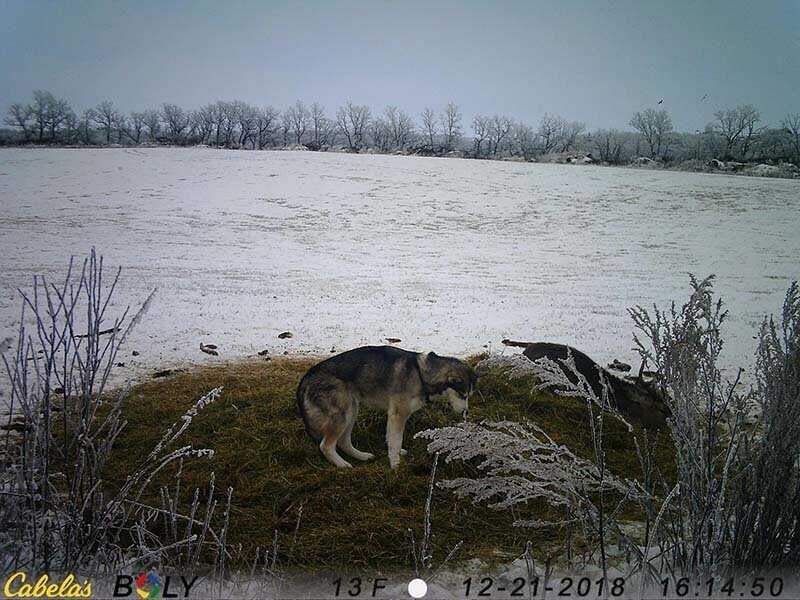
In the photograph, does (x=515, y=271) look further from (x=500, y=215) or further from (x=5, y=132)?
(x=5, y=132)

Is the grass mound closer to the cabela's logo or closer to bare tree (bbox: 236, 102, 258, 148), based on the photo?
the cabela's logo

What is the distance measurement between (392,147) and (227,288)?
2081 millimetres

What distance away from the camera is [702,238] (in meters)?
5.30

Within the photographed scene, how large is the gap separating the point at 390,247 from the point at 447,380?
2.98 meters

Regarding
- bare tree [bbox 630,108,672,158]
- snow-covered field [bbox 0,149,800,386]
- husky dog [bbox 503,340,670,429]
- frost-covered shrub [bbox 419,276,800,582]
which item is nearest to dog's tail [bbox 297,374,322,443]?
frost-covered shrub [bbox 419,276,800,582]

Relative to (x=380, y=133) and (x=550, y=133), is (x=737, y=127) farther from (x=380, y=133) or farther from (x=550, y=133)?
(x=380, y=133)

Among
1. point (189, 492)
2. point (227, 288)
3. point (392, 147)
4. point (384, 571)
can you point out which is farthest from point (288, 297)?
point (384, 571)

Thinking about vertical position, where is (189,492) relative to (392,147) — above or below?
below

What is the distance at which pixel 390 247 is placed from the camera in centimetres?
552

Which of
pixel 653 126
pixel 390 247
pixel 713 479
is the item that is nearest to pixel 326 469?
pixel 713 479

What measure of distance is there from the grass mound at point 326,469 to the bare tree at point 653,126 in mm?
2748

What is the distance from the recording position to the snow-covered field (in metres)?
4.37

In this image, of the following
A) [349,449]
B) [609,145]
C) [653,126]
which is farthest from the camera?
[609,145]

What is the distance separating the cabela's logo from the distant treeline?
4.05 metres
